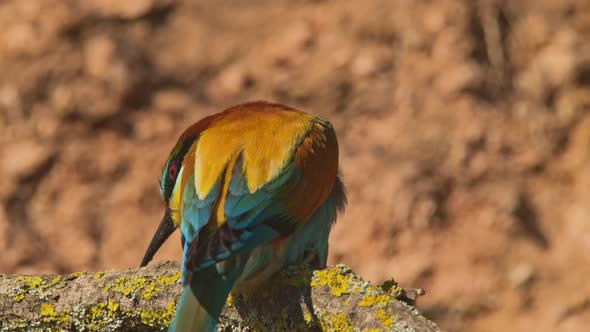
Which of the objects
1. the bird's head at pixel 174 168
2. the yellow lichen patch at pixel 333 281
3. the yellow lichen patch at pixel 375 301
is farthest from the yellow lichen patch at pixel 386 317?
the bird's head at pixel 174 168

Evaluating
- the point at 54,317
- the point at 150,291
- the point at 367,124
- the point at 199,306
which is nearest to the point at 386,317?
the point at 199,306

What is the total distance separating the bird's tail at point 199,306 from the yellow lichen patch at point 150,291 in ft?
0.24

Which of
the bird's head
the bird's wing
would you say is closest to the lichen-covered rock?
the bird's wing

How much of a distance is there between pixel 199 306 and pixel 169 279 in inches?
7.2

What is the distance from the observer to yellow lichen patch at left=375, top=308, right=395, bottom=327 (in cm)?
189

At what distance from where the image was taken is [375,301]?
1961 millimetres

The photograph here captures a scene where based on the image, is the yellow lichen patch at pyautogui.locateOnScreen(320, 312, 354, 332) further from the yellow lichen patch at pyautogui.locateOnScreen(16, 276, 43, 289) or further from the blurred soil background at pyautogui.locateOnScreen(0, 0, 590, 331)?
the blurred soil background at pyautogui.locateOnScreen(0, 0, 590, 331)

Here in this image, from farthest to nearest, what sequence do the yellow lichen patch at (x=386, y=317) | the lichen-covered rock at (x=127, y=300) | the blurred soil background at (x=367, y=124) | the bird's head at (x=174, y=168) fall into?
the blurred soil background at (x=367, y=124)
the bird's head at (x=174, y=168)
the lichen-covered rock at (x=127, y=300)
the yellow lichen patch at (x=386, y=317)

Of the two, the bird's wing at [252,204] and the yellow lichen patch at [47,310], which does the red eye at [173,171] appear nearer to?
the bird's wing at [252,204]

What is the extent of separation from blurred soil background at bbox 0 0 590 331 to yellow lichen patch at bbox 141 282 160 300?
2.47m

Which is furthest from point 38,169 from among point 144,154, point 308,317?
point 308,317

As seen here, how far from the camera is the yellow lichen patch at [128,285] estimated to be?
230 cm

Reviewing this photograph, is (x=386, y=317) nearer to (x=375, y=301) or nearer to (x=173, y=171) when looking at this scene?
(x=375, y=301)

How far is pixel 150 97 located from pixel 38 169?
2.08ft
